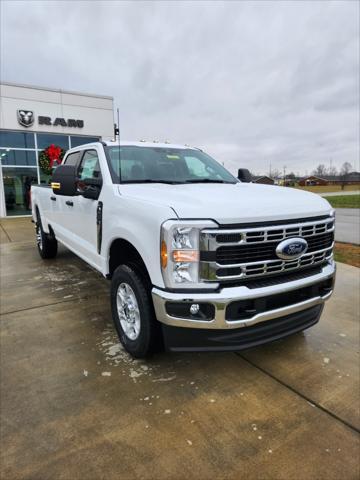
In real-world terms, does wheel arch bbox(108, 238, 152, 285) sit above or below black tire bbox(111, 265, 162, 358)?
above

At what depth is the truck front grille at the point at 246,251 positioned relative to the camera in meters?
2.32

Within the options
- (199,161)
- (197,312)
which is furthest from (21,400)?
(199,161)

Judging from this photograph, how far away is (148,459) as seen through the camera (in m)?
2.01

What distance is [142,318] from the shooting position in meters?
2.77

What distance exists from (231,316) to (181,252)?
1.84 ft

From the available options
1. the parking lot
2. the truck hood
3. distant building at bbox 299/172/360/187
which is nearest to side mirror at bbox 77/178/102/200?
the truck hood

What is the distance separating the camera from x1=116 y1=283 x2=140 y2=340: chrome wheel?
2949mm

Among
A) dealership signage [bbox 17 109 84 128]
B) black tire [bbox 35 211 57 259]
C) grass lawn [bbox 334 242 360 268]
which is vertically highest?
dealership signage [bbox 17 109 84 128]

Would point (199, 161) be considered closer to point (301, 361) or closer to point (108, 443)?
point (301, 361)

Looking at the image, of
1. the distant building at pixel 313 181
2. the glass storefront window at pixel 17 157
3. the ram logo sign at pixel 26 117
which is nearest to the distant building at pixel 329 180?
the distant building at pixel 313 181

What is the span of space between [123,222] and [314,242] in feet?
5.21

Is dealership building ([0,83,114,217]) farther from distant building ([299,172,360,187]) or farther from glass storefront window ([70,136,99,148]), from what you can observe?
distant building ([299,172,360,187])

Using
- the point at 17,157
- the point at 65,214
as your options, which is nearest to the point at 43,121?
the point at 17,157

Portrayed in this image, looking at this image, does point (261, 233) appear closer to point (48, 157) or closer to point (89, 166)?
point (89, 166)
